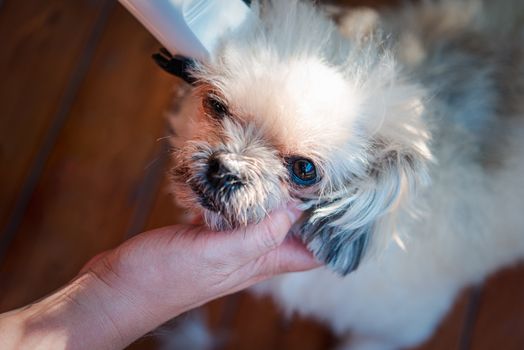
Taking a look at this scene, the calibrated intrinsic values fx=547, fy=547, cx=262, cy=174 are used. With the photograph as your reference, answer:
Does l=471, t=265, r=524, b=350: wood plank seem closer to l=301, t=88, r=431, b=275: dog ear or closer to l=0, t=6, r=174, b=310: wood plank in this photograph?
l=301, t=88, r=431, b=275: dog ear

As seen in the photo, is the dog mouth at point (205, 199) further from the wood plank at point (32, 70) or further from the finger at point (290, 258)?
the wood plank at point (32, 70)

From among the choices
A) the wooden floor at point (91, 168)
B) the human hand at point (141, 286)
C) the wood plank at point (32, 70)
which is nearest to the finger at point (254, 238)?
the human hand at point (141, 286)

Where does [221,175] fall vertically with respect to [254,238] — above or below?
above

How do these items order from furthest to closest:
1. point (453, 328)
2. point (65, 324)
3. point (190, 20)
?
point (453, 328), point (65, 324), point (190, 20)

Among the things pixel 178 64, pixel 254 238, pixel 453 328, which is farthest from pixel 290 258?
pixel 453 328

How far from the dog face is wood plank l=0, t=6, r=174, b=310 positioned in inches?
25.8

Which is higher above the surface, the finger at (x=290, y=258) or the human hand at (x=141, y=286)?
the human hand at (x=141, y=286)

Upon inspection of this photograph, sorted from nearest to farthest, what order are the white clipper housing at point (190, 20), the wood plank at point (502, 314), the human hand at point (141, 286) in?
the white clipper housing at point (190, 20) → the human hand at point (141, 286) → the wood plank at point (502, 314)

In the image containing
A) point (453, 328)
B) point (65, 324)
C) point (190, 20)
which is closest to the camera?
point (190, 20)

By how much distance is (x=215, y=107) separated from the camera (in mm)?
879

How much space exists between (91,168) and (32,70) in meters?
0.32

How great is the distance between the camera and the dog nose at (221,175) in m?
0.80

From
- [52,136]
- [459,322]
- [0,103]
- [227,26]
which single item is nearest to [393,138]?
[227,26]

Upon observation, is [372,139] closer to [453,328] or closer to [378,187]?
[378,187]
